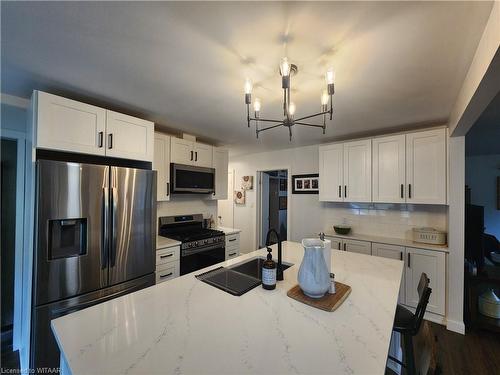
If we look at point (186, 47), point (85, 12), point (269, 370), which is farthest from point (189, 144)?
point (269, 370)

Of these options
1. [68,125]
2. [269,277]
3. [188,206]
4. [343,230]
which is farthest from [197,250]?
[343,230]

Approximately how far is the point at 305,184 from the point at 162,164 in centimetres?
248

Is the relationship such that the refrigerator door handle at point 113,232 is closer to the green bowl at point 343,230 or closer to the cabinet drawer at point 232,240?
the cabinet drawer at point 232,240

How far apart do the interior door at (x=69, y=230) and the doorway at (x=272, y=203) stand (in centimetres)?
331

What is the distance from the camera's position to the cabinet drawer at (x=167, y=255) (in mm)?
2450

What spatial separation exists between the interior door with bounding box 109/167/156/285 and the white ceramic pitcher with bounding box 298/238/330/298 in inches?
63.6

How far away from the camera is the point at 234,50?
4.55 ft

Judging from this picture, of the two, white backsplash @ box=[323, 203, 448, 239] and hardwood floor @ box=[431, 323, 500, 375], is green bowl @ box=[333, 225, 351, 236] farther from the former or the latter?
hardwood floor @ box=[431, 323, 500, 375]

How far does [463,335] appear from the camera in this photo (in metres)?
2.38

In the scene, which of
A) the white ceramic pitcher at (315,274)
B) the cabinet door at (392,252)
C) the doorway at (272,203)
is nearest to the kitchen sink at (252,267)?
the white ceramic pitcher at (315,274)

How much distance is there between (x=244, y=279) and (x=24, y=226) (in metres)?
2.26

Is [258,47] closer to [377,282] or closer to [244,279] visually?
[244,279]

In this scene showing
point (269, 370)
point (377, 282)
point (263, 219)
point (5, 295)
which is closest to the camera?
point (269, 370)

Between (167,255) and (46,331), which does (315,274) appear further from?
(46,331)
